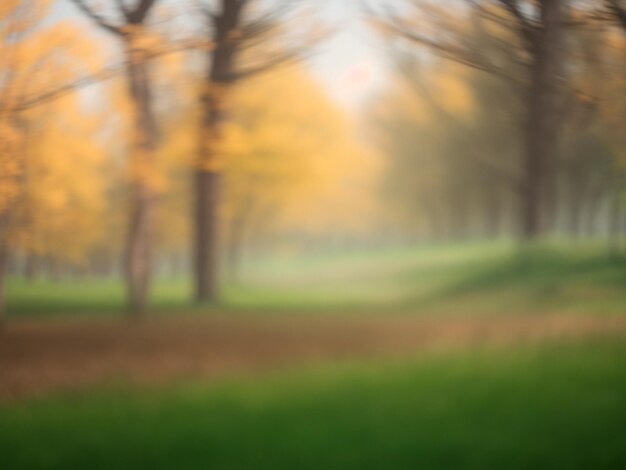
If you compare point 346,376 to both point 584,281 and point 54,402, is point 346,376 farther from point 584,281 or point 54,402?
point 584,281

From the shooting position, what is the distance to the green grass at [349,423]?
2953 mm

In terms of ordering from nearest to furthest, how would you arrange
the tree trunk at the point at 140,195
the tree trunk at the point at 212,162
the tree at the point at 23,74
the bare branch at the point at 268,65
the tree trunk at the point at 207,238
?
the tree at the point at 23,74, the tree trunk at the point at 212,162, the bare branch at the point at 268,65, the tree trunk at the point at 140,195, the tree trunk at the point at 207,238

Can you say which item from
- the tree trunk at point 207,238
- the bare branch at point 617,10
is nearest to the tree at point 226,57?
the tree trunk at point 207,238

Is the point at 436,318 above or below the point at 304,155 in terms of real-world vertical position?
below

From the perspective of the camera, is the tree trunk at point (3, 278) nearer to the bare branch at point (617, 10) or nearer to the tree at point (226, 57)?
the tree at point (226, 57)

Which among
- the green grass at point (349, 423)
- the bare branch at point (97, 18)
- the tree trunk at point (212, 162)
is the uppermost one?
the bare branch at point (97, 18)

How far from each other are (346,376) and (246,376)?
721 mm

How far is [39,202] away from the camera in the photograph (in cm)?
456

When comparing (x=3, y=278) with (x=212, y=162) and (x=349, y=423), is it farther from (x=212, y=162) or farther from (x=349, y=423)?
(x=349, y=423)

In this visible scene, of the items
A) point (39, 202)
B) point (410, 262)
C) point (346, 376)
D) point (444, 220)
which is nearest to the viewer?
point (346, 376)

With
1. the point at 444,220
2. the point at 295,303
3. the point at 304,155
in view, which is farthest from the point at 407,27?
the point at 444,220

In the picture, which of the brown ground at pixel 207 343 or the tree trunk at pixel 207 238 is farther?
the tree trunk at pixel 207 238

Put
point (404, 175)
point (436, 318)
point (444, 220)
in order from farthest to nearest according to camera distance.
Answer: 1. point (444, 220)
2. point (404, 175)
3. point (436, 318)

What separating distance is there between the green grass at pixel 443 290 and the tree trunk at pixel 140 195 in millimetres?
400
